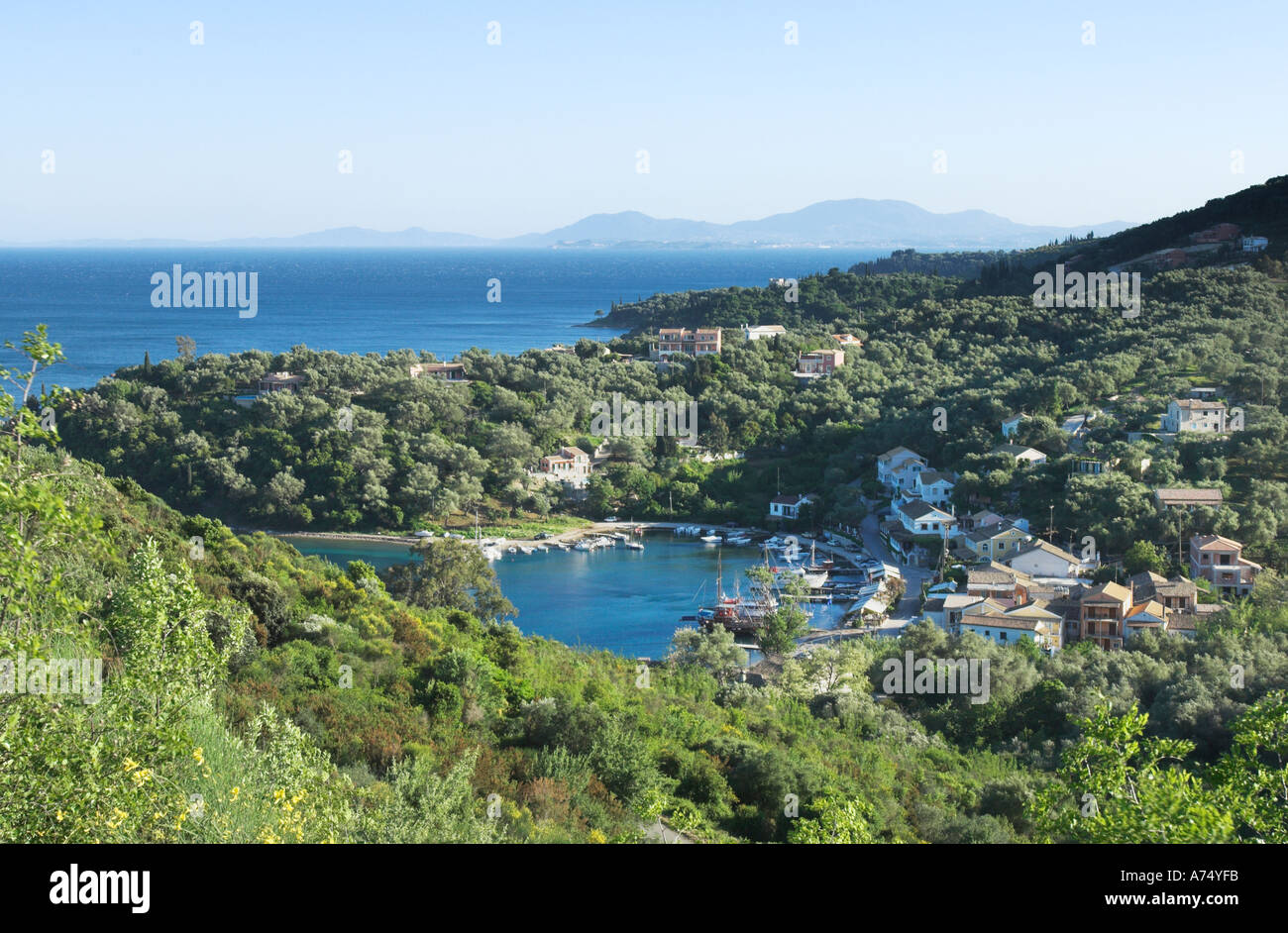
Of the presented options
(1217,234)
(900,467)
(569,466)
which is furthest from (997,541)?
(1217,234)

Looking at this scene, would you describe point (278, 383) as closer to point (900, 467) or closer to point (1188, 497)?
point (900, 467)

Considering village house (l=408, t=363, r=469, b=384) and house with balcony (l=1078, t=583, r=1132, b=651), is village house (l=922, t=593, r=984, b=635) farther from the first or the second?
village house (l=408, t=363, r=469, b=384)

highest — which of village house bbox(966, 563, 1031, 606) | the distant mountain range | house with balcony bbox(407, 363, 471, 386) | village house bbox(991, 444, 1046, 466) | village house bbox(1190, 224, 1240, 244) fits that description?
the distant mountain range

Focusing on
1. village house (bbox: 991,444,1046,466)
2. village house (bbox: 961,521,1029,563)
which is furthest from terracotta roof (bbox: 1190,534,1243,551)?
village house (bbox: 991,444,1046,466)

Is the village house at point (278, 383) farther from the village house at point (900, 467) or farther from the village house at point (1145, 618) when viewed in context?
the village house at point (1145, 618)

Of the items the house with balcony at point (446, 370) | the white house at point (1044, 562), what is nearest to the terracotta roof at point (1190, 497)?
the white house at point (1044, 562)
